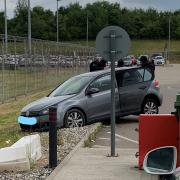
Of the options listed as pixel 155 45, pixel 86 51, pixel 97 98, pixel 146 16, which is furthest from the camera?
pixel 146 16

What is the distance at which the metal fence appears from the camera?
23391mm

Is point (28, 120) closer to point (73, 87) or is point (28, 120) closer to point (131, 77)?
point (73, 87)

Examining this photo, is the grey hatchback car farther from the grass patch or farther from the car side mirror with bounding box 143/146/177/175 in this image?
the car side mirror with bounding box 143/146/177/175

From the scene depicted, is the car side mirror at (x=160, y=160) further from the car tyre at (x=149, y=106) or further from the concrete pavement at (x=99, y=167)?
the car tyre at (x=149, y=106)

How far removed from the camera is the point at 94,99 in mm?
15148

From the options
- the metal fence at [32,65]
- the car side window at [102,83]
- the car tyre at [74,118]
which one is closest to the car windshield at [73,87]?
the car side window at [102,83]

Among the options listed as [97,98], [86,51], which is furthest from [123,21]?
[97,98]

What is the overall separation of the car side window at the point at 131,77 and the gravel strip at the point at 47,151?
239cm

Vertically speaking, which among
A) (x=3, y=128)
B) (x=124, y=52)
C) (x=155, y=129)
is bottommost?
(x=3, y=128)

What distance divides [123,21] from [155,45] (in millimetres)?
11720

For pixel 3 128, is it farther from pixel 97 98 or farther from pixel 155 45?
pixel 155 45

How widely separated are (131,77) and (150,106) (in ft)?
3.31

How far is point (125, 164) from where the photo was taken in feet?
29.9

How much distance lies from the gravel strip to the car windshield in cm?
123
